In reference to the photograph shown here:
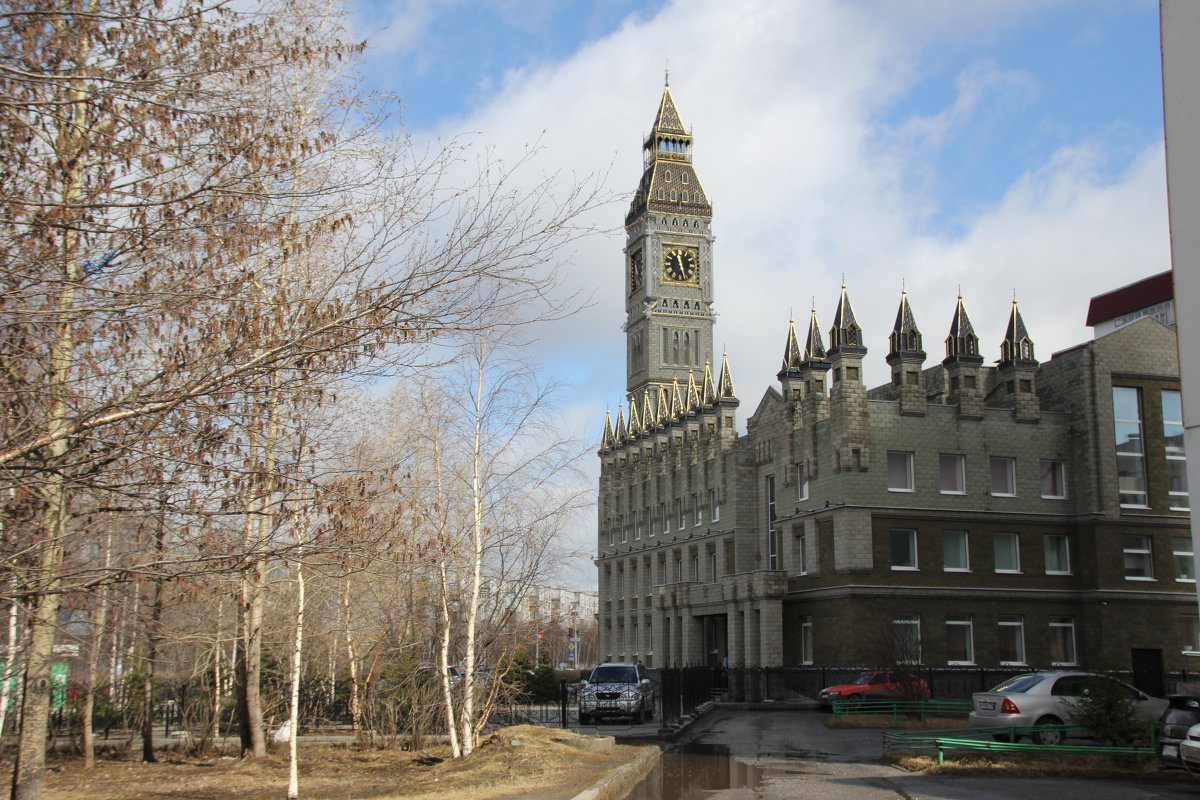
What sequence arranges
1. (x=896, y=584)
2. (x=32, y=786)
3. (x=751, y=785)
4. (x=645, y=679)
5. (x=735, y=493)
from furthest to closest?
(x=735, y=493) → (x=896, y=584) → (x=645, y=679) → (x=751, y=785) → (x=32, y=786)

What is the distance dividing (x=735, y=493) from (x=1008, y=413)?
14494 millimetres

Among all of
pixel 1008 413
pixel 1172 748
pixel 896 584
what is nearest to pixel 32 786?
pixel 1172 748

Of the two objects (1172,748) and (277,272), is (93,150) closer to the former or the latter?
(277,272)

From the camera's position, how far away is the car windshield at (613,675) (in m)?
35.4

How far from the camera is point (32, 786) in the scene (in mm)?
11164

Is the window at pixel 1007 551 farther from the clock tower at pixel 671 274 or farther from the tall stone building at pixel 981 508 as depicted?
the clock tower at pixel 671 274

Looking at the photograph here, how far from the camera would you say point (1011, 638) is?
42000 mm

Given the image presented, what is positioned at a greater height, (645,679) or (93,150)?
(93,150)

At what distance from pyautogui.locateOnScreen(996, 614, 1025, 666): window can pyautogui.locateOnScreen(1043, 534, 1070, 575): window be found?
2.39 metres

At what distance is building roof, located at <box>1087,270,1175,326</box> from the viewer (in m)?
70.9

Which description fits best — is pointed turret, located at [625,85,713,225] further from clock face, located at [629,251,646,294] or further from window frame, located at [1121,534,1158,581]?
window frame, located at [1121,534,1158,581]

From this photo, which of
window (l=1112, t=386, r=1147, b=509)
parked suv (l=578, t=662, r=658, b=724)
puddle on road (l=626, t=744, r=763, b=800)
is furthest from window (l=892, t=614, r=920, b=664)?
puddle on road (l=626, t=744, r=763, b=800)

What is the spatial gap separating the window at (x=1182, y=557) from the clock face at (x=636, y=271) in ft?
248

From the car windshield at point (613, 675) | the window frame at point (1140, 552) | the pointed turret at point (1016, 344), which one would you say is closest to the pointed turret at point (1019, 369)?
the pointed turret at point (1016, 344)
